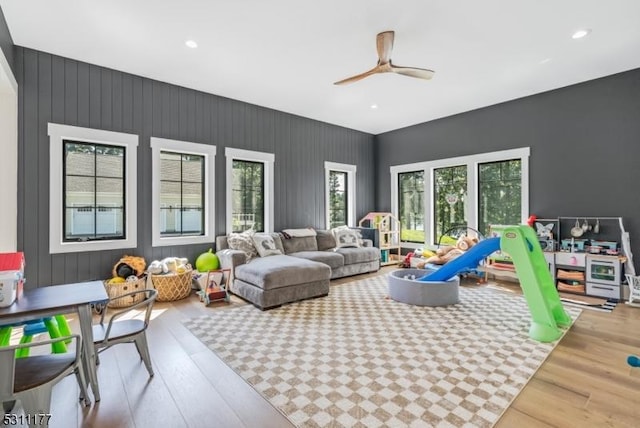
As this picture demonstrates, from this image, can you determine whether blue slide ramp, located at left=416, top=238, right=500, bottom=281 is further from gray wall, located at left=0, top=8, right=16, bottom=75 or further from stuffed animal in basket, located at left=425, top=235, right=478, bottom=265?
gray wall, located at left=0, top=8, right=16, bottom=75

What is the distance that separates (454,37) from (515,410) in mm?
3509

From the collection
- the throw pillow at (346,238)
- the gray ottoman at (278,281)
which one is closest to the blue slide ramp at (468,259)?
the gray ottoman at (278,281)

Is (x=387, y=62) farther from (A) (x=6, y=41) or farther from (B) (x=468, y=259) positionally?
(A) (x=6, y=41)

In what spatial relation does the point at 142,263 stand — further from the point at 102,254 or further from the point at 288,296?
the point at 288,296

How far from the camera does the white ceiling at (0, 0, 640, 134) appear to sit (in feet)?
9.64

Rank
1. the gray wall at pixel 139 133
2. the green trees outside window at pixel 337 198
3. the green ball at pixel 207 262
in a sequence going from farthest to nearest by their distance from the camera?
the green trees outside window at pixel 337 198 → the green ball at pixel 207 262 → the gray wall at pixel 139 133

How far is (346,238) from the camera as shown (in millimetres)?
6090

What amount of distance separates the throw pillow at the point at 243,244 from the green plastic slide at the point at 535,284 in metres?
3.35

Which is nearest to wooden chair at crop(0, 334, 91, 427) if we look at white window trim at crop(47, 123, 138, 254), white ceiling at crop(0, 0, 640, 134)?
white window trim at crop(47, 123, 138, 254)

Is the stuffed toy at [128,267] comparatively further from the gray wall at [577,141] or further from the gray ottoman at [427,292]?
the gray wall at [577,141]

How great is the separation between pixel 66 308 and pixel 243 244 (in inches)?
118

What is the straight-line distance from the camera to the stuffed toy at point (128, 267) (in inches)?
160

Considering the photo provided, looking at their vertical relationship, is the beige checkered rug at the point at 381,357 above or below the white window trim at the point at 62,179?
below

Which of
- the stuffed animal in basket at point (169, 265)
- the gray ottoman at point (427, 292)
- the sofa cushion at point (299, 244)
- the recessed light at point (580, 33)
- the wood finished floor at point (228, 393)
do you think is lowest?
the wood finished floor at point (228, 393)
